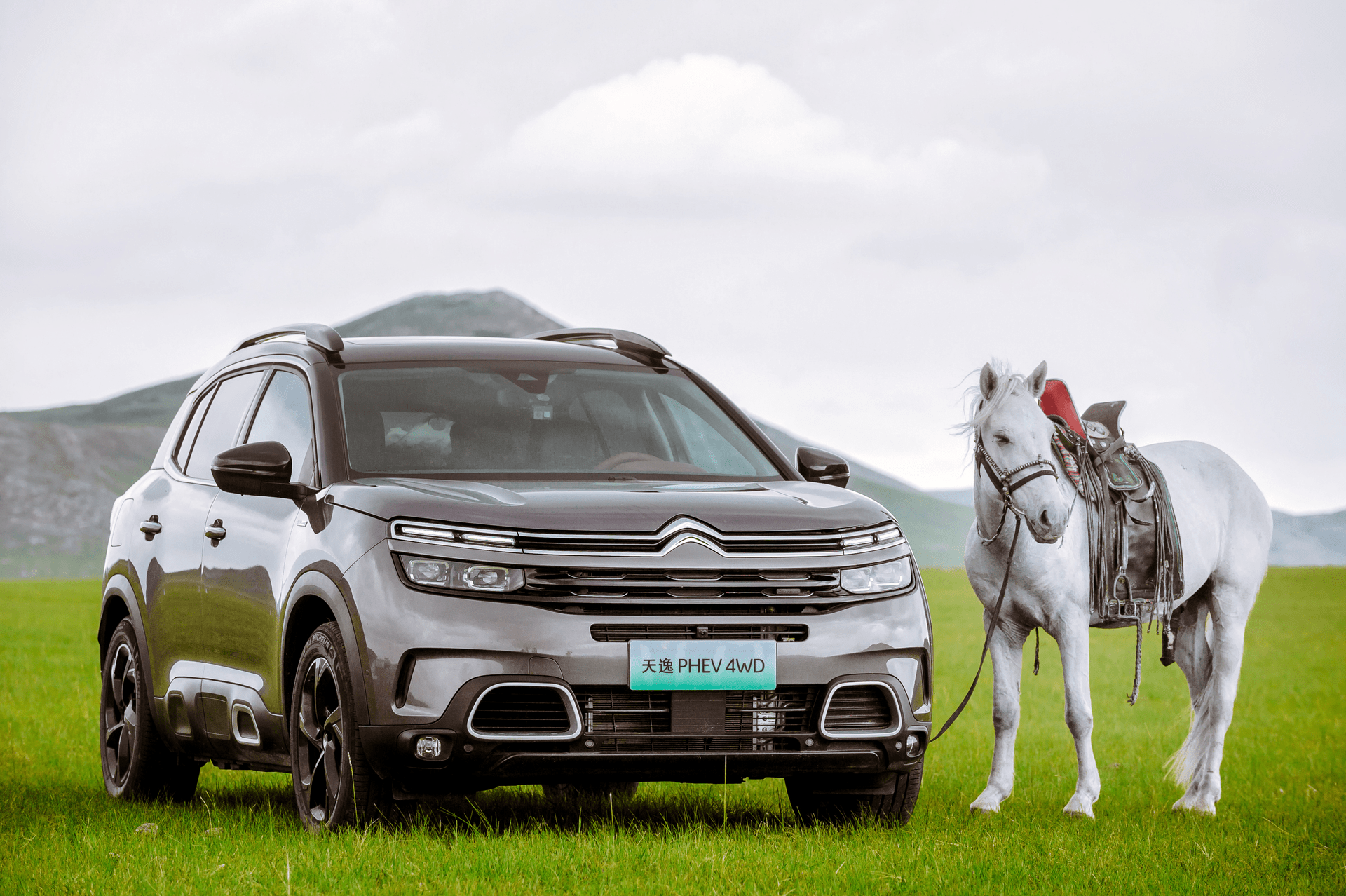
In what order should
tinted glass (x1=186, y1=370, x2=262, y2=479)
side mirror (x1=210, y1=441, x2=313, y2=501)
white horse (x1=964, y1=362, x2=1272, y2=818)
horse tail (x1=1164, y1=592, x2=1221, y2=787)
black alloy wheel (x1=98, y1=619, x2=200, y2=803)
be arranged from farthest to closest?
horse tail (x1=1164, y1=592, x2=1221, y2=787)
white horse (x1=964, y1=362, x2=1272, y2=818)
black alloy wheel (x1=98, y1=619, x2=200, y2=803)
tinted glass (x1=186, y1=370, x2=262, y2=479)
side mirror (x1=210, y1=441, x2=313, y2=501)

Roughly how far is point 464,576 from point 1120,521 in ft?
16.0

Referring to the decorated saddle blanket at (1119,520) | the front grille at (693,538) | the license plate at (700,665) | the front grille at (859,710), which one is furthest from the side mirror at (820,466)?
the decorated saddle blanket at (1119,520)

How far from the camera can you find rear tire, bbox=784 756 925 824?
7.19m

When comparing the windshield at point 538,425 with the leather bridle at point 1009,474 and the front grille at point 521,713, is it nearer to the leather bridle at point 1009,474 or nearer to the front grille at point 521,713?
the front grille at point 521,713

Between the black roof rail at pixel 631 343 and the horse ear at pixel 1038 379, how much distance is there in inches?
74.7

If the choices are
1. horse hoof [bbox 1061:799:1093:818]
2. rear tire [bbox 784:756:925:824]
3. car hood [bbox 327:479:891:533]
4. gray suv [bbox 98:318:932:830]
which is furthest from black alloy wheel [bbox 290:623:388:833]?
horse hoof [bbox 1061:799:1093:818]

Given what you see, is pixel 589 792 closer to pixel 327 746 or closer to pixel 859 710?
pixel 327 746

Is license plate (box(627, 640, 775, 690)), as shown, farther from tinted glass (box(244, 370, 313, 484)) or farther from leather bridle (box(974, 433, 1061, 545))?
leather bridle (box(974, 433, 1061, 545))

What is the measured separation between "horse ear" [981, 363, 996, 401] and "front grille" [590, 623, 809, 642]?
9.34 feet

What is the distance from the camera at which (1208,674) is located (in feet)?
35.9

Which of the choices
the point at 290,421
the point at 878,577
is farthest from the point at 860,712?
the point at 290,421

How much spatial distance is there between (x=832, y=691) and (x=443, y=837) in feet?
5.08

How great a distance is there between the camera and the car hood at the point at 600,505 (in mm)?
6377

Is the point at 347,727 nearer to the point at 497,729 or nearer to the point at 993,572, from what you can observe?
the point at 497,729
